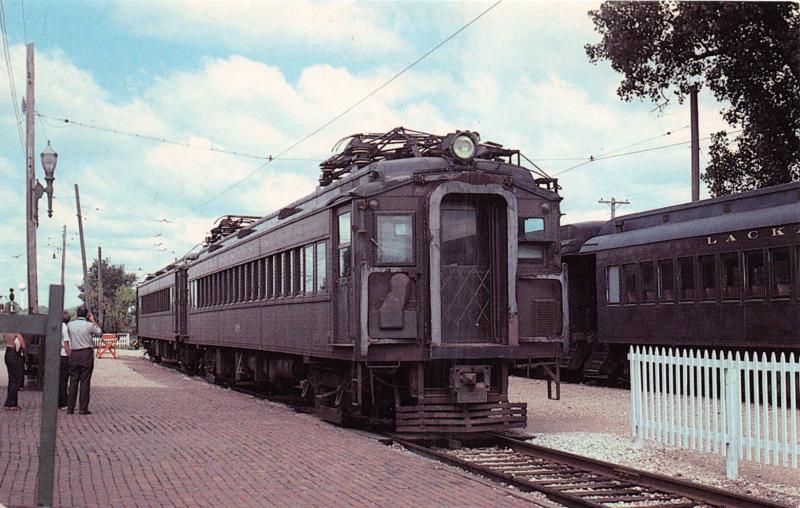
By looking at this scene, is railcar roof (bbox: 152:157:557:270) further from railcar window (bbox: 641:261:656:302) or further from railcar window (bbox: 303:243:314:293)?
railcar window (bbox: 641:261:656:302)

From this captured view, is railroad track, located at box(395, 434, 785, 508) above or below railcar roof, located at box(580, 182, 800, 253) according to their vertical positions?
Result: below

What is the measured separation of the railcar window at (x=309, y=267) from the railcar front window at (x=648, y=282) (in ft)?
28.4

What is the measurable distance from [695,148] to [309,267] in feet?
54.2

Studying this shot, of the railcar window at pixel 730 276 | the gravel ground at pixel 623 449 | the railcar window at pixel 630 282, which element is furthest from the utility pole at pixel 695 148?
the gravel ground at pixel 623 449

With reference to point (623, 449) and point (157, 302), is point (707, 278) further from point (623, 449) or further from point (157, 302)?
point (157, 302)

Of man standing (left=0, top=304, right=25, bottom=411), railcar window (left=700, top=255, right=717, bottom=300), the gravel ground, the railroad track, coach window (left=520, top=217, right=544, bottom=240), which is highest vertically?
coach window (left=520, top=217, right=544, bottom=240)

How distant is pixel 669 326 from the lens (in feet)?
64.8

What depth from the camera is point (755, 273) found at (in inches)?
672

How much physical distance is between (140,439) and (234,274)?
9.03 meters

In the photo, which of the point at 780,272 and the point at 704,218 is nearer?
the point at 780,272

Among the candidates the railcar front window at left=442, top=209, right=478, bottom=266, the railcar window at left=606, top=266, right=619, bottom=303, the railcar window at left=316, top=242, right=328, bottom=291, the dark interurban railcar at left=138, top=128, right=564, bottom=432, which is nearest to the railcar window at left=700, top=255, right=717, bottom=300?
the railcar window at left=606, top=266, right=619, bottom=303

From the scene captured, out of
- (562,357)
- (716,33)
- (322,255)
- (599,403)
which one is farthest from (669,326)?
(716,33)

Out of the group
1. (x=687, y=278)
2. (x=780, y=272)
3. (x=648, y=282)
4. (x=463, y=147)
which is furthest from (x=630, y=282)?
(x=463, y=147)

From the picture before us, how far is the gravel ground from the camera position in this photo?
9461 mm
